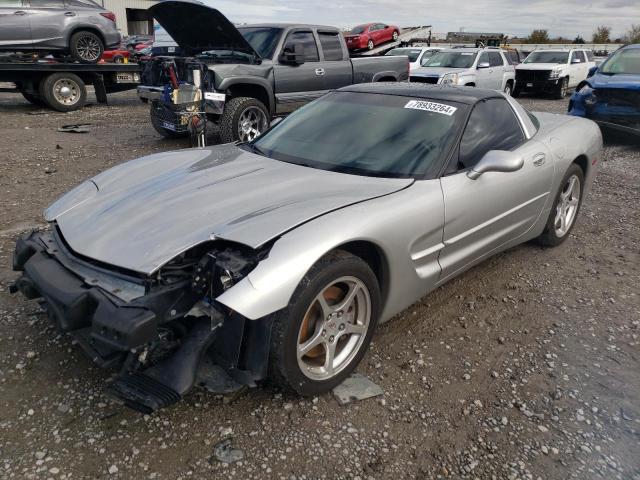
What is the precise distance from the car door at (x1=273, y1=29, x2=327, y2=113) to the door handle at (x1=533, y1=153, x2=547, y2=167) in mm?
5065

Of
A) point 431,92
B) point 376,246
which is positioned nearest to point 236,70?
point 431,92

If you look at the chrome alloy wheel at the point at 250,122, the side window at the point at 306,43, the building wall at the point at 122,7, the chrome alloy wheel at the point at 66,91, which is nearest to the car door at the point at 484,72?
the side window at the point at 306,43

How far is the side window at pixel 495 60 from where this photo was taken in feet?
46.3

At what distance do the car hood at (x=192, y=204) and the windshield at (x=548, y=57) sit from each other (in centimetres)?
1740

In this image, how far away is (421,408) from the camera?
8.16ft

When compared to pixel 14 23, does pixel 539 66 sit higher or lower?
lower

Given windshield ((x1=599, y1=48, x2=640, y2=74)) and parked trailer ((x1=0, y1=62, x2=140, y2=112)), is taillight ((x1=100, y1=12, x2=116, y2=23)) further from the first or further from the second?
windshield ((x1=599, y1=48, x2=640, y2=74))

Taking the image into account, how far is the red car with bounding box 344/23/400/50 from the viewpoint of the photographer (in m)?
21.0

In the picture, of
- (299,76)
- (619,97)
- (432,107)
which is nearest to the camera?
(432,107)

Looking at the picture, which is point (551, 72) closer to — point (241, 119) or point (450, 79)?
point (450, 79)

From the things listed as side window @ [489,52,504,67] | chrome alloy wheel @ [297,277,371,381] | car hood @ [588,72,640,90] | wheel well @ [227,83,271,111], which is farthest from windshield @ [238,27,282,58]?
side window @ [489,52,504,67]

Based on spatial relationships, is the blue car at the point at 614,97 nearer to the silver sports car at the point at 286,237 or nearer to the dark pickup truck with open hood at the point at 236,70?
the dark pickup truck with open hood at the point at 236,70

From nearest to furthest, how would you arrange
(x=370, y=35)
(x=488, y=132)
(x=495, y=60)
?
1. (x=488, y=132)
2. (x=495, y=60)
3. (x=370, y=35)

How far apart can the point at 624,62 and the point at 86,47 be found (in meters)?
11.0
